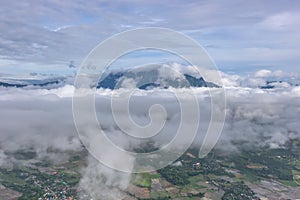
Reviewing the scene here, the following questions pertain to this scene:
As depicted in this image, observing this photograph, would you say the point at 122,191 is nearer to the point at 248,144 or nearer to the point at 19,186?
the point at 19,186

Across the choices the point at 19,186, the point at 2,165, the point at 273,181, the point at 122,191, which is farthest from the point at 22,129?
the point at 273,181

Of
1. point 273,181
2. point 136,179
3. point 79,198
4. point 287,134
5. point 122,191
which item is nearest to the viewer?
point 79,198

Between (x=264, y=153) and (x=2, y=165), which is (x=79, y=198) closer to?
(x=2, y=165)

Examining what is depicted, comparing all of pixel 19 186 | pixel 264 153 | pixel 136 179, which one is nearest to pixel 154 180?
pixel 136 179

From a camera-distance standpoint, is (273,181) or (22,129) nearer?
(273,181)

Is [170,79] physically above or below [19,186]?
above

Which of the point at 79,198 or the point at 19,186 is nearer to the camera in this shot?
the point at 79,198

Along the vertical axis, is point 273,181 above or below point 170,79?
below

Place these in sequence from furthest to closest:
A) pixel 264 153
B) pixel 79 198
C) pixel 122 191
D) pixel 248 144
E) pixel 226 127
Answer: pixel 226 127
pixel 248 144
pixel 264 153
pixel 122 191
pixel 79 198

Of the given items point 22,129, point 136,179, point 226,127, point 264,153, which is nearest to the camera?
point 136,179
